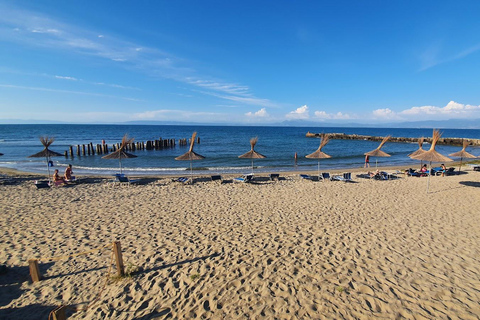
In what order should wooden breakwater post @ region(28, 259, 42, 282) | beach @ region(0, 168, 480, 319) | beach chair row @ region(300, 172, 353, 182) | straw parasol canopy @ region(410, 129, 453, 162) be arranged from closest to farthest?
beach @ region(0, 168, 480, 319) < wooden breakwater post @ region(28, 259, 42, 282) < straw parasol canopy @ region(410, 129, 453, 162) < beach chair row @ region(300, 172, 353, 182)

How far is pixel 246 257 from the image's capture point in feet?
19.4

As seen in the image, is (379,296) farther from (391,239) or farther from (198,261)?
(198,261)

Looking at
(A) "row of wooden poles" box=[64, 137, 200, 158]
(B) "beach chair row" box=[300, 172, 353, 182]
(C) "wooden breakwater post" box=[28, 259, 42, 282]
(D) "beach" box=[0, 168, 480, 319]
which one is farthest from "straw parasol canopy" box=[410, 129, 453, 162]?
(A) "row of wooden poles" box=[64, 137, 200, 158]

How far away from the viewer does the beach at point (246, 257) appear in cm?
440

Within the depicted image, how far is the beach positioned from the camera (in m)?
Result: 4.40

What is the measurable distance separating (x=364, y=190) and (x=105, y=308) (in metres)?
12.7

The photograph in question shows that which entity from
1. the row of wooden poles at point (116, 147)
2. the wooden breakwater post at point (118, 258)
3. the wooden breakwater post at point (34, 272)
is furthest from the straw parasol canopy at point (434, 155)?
the row of wooden poles at point (116, 147)

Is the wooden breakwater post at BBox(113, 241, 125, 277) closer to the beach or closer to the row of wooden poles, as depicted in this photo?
the beach

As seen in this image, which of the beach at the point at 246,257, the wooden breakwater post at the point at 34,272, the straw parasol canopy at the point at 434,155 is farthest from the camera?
the straw parasol canopy at the point at 434,155

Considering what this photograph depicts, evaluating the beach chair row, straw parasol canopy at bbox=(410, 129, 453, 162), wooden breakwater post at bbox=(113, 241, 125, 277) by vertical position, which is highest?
straw parasol canopy at bbox=(410, 129, 453, 162)

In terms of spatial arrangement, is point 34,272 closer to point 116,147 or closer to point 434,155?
point 434,155

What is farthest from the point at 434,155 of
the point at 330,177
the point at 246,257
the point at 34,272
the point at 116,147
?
the point at 116,147

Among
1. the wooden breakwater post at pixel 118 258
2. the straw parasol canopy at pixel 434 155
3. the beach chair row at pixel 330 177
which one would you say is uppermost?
the straw parasol canopy at pixel 434 155

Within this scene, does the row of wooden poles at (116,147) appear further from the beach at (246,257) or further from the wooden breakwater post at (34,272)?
the wooden breakwater post at (34,272)
